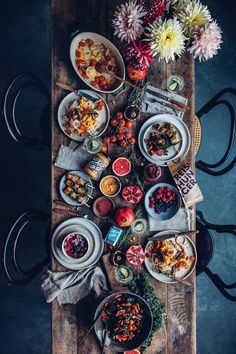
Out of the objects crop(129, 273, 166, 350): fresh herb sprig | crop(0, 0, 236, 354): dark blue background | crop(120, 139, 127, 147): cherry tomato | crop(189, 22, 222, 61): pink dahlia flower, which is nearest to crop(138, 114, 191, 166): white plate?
crop(120, 139, 127, 147): cherry tomato

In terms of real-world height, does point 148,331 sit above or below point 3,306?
above

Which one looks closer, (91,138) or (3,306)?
(91,138)

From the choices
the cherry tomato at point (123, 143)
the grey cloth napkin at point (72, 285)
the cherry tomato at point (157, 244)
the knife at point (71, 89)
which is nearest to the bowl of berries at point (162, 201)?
the cherry tomato at point (157, 244)

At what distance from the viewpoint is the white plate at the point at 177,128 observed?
3.38m

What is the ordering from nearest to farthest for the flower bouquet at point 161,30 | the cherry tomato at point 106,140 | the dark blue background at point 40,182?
1. the flower bouquet at point 161,30
2. the cherry tomato at point 106,140
3. the dark blue background at point 40,182

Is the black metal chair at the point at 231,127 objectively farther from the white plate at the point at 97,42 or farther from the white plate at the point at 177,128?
the white plate at the point at 97,42

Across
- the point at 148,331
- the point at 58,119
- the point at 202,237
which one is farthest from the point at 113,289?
the point at 58,119

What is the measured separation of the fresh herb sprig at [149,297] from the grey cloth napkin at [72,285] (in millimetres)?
230

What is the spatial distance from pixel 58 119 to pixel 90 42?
0.62 m

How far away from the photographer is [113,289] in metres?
3.35

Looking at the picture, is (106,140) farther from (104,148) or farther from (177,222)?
(177,222)

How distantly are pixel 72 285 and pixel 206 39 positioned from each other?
200cm

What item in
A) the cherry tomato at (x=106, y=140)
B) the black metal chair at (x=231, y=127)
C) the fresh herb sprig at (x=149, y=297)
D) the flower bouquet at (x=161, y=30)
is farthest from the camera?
the black metal chair at (x=231, y=127)

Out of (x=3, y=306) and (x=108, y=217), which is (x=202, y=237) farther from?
(x=3, y=306)
